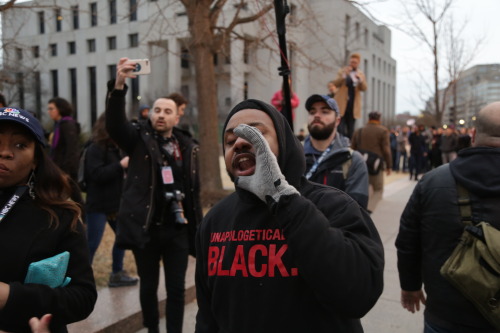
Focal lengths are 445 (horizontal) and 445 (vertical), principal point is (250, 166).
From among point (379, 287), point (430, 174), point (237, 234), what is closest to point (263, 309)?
point (237, 234)

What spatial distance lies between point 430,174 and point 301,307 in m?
1.42

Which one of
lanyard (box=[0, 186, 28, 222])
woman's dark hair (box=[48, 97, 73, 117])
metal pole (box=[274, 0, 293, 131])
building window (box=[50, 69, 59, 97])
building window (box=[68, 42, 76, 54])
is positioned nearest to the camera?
lanyard (box=[0, 186, 28, 222])

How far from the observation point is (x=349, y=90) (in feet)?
24.6

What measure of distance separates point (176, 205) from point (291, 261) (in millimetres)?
2239

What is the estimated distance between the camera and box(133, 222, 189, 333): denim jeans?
3660 millimetres

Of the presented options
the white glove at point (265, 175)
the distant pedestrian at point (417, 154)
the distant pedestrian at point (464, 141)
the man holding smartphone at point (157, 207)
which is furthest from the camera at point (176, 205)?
the distant pedestrian at point (417, 154)

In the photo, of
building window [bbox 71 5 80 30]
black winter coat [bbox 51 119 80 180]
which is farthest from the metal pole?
black winter coat [bbox 51 119 80 180]

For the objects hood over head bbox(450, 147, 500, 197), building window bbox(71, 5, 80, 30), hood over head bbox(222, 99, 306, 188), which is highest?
building window bbox(71, 5, 80, 30)

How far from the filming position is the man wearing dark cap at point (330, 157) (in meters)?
3.63

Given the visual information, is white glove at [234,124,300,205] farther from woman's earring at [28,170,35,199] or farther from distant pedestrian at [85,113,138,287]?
distant pedestrian at [85,113,138,287]

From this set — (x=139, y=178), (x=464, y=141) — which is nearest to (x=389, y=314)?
Result: (x=139, y=178)

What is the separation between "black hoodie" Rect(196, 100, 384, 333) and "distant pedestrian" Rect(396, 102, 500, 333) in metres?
0.95

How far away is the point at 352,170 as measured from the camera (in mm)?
3684

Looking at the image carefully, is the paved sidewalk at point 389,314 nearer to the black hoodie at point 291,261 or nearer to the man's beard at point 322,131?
the man's beard at point 322,131
